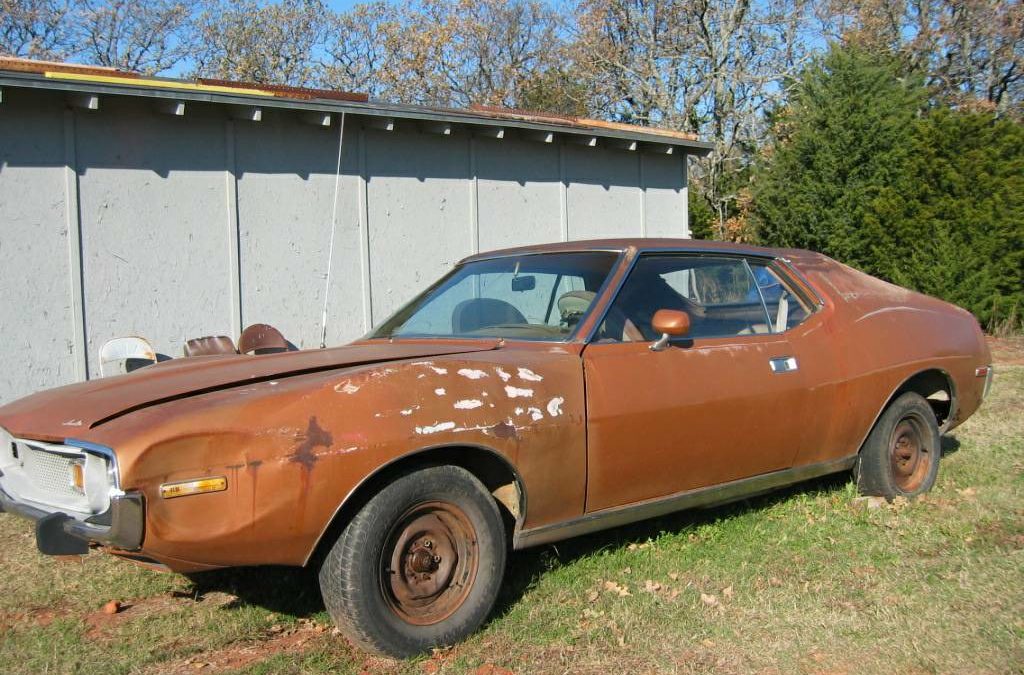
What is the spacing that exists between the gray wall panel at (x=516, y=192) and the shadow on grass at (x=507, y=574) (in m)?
6.00

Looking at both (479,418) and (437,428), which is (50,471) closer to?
(437,428)

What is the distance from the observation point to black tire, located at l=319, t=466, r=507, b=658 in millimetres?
3188

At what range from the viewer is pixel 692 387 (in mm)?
4152

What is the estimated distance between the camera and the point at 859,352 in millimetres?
4957

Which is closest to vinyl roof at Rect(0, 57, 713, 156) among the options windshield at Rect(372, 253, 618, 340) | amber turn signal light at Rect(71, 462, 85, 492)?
windshield at Rect(372, 253, 618, 340)

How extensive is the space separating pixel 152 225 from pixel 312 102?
1880 mm

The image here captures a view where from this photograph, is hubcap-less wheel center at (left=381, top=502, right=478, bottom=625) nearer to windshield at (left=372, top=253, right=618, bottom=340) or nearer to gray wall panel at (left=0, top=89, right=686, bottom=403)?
windshield at (left=372, top=253, right=618, bottom=340)

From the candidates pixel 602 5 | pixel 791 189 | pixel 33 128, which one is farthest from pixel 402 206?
pixel 602 5

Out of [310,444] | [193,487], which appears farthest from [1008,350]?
[193,487]

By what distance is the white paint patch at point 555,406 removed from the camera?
11.9ft

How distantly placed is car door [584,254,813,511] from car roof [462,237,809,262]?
59mm

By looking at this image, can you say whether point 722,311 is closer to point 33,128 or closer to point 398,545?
point 398,545

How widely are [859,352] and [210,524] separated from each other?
3.55 m

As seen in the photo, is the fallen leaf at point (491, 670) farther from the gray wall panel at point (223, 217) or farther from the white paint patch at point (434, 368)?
the gray wall panel at point (223, 217)
